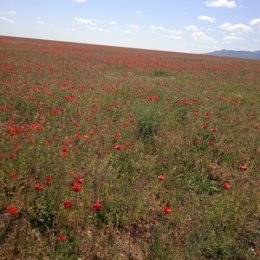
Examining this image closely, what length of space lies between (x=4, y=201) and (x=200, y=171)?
3.13 m

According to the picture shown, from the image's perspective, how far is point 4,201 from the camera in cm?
312

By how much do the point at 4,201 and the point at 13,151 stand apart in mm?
718

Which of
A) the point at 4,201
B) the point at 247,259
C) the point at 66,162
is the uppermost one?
the point at 66,162

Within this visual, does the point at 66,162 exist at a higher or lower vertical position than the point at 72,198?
higher

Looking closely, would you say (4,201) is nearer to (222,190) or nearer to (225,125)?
(222,190)

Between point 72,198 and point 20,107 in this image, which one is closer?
point 72,198

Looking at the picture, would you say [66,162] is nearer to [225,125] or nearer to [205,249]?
[205,249]

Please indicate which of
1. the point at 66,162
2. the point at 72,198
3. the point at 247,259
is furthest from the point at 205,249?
the point at 66,162

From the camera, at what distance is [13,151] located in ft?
11.6

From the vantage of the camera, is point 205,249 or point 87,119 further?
point 87,119

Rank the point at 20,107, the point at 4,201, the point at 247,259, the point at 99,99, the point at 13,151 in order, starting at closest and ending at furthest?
the point at 247,259
the point at 4,201
the point at 13,151
the point at 20,107
the point at 99,99

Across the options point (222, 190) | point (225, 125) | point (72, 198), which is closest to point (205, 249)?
point (222, 190)

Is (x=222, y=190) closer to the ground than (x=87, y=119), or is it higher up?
closer to the ground

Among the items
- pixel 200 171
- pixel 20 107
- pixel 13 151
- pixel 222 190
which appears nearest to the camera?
pixel 13 151
